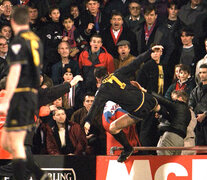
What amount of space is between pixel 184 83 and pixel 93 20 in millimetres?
2959

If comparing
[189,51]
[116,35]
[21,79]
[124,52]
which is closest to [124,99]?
[21,79]

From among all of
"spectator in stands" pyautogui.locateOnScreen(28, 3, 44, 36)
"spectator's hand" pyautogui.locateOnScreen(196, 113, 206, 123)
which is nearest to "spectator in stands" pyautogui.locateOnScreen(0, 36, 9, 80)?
"spectator in stands" pyautogui.locateOnScreen(28, 3, 44, 36)

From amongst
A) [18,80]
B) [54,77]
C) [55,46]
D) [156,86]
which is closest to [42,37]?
[55,46]

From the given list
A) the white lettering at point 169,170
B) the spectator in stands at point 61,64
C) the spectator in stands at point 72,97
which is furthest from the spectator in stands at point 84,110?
the white lettering at point 169,170

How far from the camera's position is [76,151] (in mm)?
10180

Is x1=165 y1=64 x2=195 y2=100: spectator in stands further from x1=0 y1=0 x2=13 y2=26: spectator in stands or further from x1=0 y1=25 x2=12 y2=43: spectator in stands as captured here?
x1=0 y1=0 x2=13 y2=26: spectator in stands

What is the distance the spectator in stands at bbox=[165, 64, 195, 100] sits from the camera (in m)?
11.0

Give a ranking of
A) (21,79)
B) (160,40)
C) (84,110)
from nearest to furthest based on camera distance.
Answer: (21,79), (84,110), (160,40)

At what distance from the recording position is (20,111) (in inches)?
269

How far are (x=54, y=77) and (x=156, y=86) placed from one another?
87.0 inches

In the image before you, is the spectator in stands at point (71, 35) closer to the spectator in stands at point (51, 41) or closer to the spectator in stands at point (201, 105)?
the spectator in stands at point (51, 41)

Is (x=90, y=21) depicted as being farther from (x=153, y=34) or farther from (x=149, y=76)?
(x=149, y=76)

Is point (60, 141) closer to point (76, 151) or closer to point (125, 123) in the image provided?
point (76, 151)

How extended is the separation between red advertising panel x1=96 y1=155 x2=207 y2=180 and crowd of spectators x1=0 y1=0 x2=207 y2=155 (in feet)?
3.64
